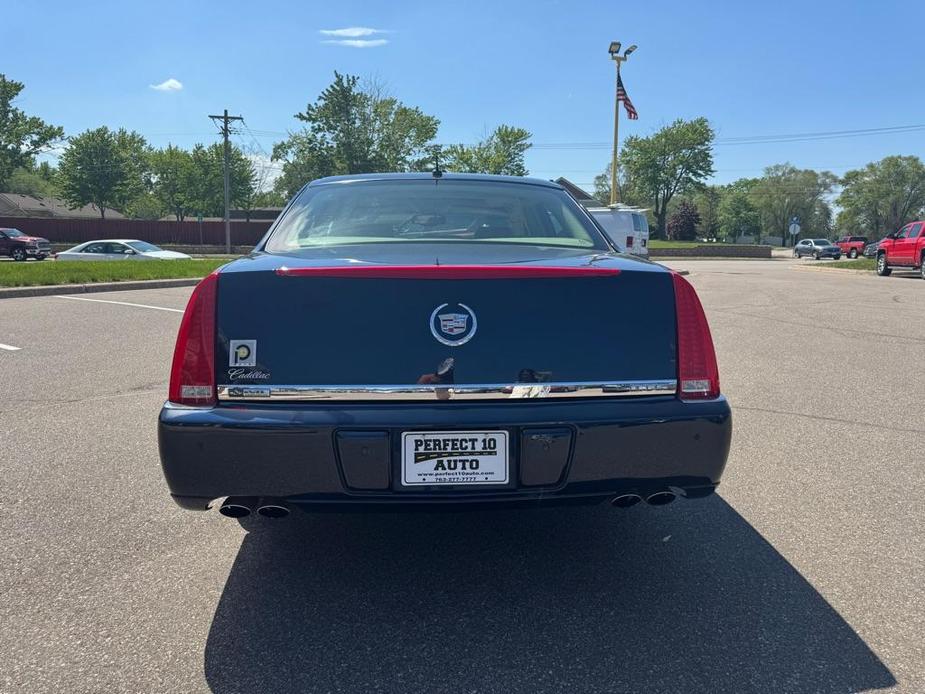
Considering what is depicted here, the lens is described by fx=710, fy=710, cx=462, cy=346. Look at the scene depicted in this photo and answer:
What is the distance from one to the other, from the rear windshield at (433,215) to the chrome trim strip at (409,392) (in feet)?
2.84

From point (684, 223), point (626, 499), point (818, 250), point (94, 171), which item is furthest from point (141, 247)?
point (684, 223)

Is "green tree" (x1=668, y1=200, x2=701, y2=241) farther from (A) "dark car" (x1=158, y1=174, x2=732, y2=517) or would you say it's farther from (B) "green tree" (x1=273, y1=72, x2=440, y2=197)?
(A) "dark car" (x1=158, y1=174, x2=732, y2=517)

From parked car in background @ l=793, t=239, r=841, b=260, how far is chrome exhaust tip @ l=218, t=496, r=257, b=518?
57.3 m

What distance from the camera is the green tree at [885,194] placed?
97812mm

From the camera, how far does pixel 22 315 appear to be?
34.2ft

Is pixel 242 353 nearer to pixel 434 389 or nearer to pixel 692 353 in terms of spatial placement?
pixel 434 389

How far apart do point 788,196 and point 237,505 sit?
116361 millimetres

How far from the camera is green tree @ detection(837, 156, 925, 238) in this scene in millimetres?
97812

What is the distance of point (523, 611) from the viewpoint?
8.14 feet

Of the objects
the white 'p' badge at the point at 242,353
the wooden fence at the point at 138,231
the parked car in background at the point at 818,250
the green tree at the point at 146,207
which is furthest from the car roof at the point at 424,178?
the green tree at the point at 146,207

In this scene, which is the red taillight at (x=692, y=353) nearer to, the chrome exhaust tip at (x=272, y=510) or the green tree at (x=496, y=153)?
the chrome exhaust tip at (x=272, y=510)

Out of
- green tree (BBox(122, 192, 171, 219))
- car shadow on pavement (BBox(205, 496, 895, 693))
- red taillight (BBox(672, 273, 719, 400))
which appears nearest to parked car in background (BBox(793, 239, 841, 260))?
car shadow on pavement (BBox(205, 496, 895, 693))

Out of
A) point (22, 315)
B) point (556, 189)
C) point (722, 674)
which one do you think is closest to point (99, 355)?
point (22, 315)

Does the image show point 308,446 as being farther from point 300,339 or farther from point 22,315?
point 22,315
